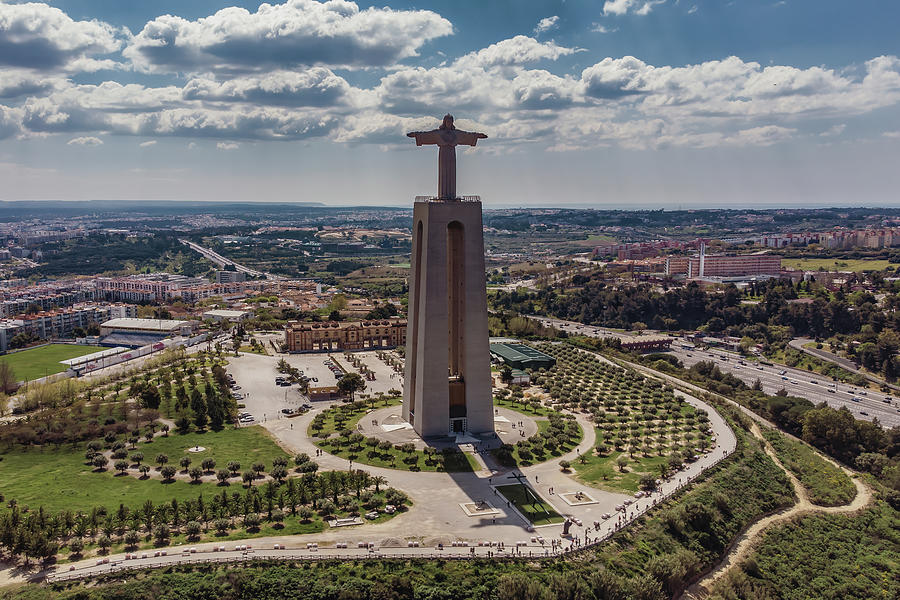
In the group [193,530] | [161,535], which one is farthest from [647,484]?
[161,535]

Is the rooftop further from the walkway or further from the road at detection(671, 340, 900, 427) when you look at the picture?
the walkway

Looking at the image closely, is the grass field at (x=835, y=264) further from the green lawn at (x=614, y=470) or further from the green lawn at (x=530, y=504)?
the green lawn at (x=530, y=504)

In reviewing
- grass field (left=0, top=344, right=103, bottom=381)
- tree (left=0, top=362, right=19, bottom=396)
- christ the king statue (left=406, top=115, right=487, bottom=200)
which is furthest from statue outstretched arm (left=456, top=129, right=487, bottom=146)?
grass field (left=0, top=344, right=103, bottom=381)

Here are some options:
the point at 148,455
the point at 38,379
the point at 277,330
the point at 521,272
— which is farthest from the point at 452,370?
the point at 521,272

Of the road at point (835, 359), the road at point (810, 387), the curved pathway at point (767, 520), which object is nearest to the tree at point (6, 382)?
the curved pathway at point (767, 520)

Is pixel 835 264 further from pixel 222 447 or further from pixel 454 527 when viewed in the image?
pixel 222 447
